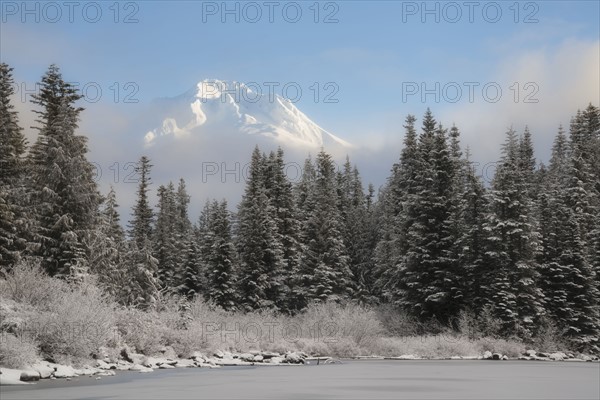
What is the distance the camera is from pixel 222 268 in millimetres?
59875

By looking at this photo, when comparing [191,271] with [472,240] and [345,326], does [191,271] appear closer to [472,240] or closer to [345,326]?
[345,326]

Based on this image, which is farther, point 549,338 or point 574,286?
point 574,286

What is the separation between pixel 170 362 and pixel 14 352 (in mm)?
8788

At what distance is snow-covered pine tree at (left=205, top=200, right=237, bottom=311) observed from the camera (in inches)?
2307

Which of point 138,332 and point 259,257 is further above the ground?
point 259,257

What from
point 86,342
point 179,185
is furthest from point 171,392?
point 179,185

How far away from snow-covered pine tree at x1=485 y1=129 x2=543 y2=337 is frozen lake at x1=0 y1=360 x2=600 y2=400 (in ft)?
67.4

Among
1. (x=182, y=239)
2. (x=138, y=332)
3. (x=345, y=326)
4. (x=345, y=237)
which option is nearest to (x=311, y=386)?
(x=138, y=332)

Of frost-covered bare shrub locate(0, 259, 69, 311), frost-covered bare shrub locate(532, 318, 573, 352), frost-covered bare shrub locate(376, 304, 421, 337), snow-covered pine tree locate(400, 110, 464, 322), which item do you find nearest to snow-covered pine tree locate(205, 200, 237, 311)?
frost-covered bare shrub locate(376, 304, 421, 337)

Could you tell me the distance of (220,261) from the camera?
197 ft

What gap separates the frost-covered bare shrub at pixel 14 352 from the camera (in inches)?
854

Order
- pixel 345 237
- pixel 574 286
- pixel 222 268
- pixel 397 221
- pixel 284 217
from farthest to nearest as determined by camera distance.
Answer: pixel 345 237, pixel 284 217, pixel 222 268, pixel 397 221, pixel 574 286

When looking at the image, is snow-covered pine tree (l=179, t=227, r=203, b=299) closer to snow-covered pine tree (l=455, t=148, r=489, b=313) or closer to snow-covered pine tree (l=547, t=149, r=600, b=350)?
snow-covered pine tree (l=455, t=148, r=489, b=313)

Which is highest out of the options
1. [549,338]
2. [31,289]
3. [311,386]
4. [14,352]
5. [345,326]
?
[31,289]
